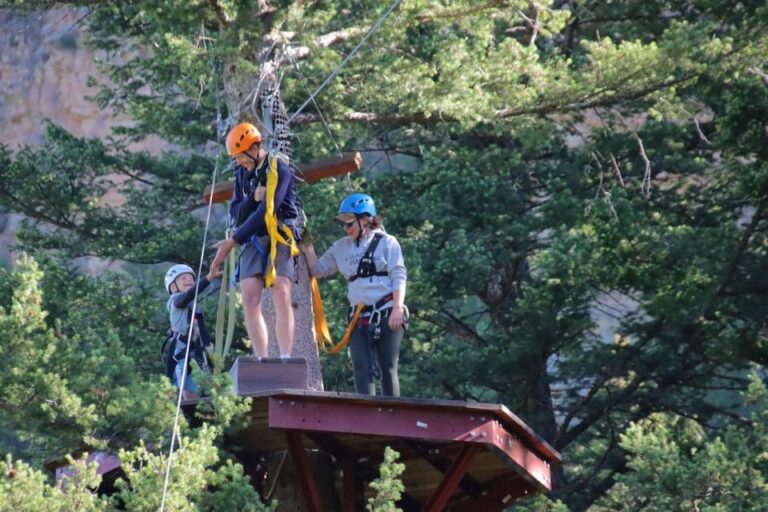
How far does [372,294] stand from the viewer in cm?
1189

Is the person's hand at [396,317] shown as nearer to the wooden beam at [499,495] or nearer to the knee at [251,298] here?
the knee at [251,298]

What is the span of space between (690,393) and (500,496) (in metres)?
8.13

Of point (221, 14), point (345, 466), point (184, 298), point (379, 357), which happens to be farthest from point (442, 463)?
point (221, 14)

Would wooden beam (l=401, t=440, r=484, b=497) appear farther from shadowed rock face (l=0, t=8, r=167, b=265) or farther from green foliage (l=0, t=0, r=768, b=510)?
shadowed rock face (l=0, t=8, r=167, b=265)

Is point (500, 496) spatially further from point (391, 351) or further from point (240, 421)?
point (240, 421)

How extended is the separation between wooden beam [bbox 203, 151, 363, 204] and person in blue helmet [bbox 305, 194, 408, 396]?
761mm

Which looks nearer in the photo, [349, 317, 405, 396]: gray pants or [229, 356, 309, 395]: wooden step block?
[229, 356, 309, 395]: wooden step block

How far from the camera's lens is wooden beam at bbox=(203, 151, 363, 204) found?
12734 millimetres

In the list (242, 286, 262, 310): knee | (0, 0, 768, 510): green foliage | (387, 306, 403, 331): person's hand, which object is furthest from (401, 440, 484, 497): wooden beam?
(0, 0, 768, 510): green foliage

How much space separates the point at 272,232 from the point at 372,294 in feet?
3.06

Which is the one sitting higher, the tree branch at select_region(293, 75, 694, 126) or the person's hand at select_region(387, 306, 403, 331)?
the tree branch at select_region(293, 75, 694, 126)

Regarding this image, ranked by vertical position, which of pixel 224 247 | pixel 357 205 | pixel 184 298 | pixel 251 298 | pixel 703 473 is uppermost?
pixel 357 205

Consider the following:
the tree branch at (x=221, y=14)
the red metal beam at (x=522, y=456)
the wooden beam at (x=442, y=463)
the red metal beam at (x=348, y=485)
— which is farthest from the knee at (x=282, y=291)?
the tree branch at (x=221, y=14)

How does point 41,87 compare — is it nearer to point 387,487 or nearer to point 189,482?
point 189,482
